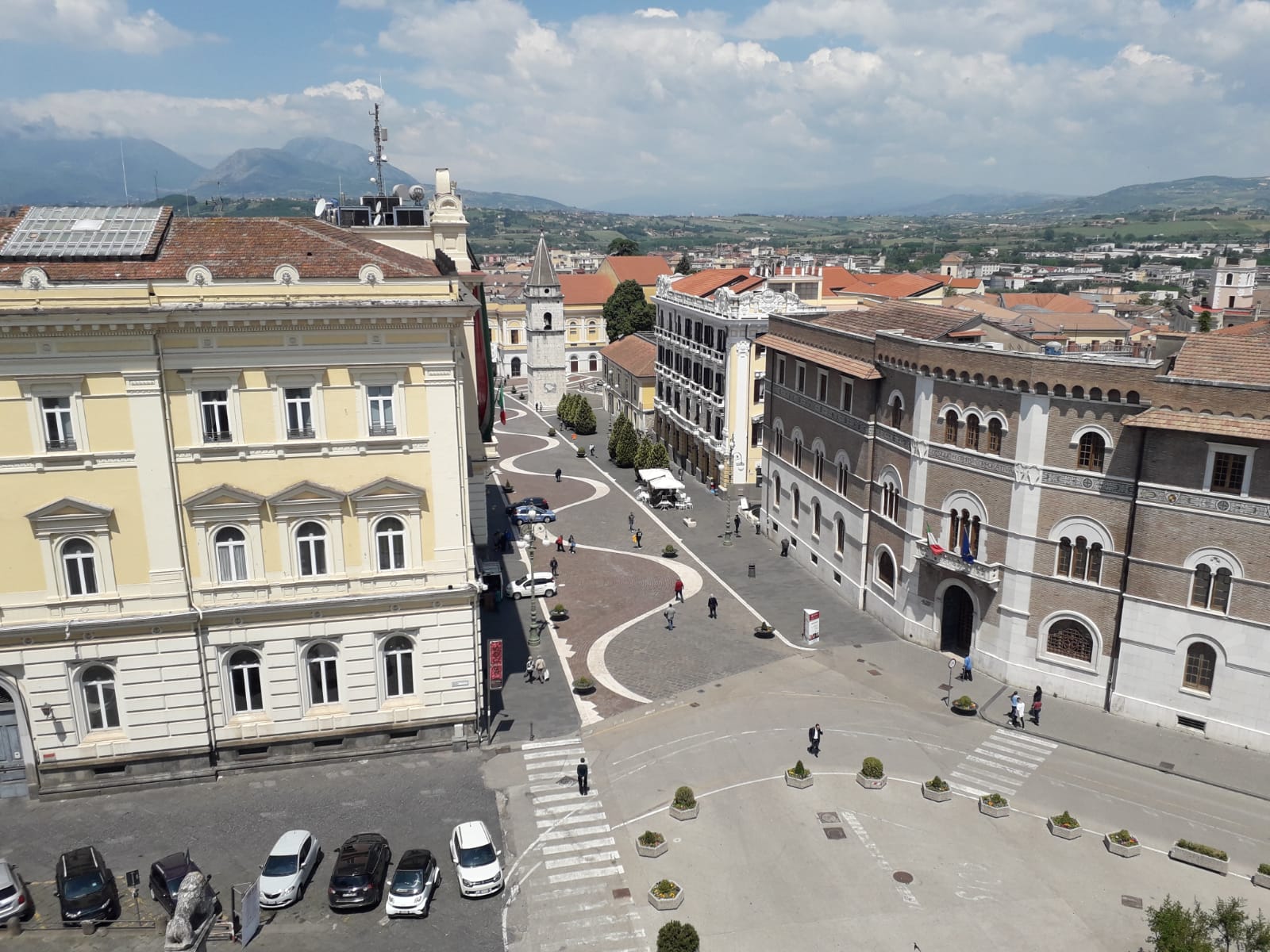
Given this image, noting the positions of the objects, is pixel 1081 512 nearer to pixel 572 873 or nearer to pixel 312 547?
pixel 572 873

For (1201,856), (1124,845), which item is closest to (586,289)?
(1124,845)

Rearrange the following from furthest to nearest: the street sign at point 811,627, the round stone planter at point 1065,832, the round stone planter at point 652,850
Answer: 1. the street sign at point 811,627
2. the round stone planter at point 1065,832
3. the round stone planter at point 652,850

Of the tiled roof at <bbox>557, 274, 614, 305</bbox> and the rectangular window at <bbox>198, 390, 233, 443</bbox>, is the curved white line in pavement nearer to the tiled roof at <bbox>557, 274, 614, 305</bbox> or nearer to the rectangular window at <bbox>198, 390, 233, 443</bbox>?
the rectangular window at <bbox>198, 390, 233, 443</bbox>

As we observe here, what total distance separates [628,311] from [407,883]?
371 feet

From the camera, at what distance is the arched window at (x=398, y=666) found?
114ft

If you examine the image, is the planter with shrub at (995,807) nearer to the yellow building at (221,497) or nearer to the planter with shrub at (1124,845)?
the planter with shrub at (1124,845)

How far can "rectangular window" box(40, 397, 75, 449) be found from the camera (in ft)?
99.8

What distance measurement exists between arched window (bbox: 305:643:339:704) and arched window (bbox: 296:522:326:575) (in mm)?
3023

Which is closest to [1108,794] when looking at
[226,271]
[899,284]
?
[226,271]

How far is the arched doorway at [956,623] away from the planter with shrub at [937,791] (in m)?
12.2

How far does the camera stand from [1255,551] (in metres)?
33.9

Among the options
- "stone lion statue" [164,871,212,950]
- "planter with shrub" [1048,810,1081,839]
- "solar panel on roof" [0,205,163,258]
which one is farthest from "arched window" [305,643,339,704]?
"planter with shrub" [1048,810,1081,839]

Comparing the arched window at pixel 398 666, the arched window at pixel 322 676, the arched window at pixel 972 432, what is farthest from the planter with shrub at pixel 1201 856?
the arched window at pixel 322 676

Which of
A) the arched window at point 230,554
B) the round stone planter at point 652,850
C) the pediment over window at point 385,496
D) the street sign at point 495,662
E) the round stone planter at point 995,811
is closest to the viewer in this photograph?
the round stone planter at point 652,850
